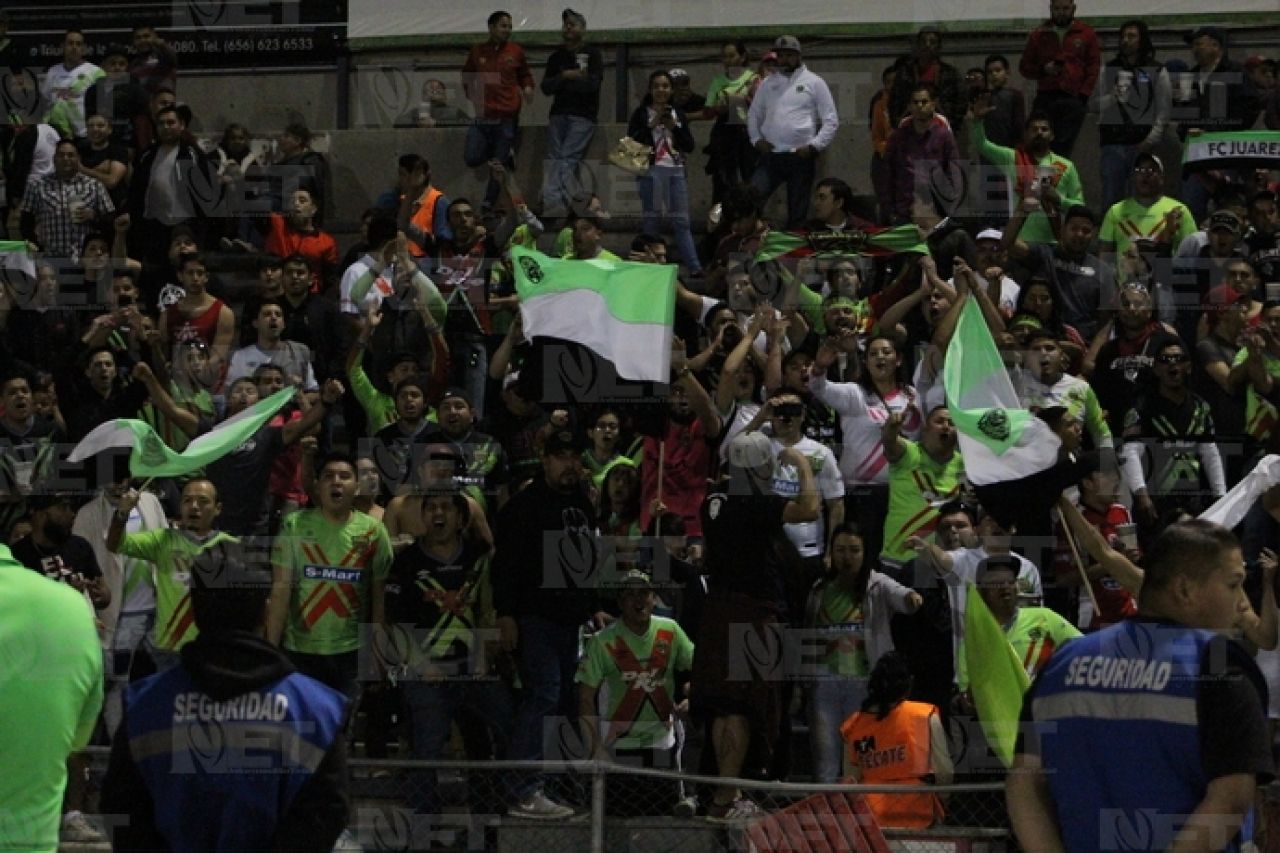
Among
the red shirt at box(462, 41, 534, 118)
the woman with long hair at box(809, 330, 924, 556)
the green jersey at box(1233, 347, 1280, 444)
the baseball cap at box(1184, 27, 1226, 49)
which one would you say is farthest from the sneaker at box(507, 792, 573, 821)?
the baseball cap at box(1184, 27, 1226, 49)

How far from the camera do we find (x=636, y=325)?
1264 cm

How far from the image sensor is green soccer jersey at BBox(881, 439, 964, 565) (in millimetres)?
11883

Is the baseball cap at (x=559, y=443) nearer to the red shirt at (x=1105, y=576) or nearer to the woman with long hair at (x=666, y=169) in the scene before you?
the red shirt at (x=1105, y=576)

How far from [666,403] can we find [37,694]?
7.44 meters

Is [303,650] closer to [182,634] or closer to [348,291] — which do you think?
[182,634]

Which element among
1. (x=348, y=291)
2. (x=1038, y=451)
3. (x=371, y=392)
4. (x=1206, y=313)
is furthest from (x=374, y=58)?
(x=1038, y=451)

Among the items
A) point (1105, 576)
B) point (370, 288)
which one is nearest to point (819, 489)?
point (1105, 576)

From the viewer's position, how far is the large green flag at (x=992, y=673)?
8086 millimetres

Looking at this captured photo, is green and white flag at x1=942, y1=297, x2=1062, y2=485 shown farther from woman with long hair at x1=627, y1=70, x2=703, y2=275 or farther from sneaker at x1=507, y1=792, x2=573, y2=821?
woman with long hair at x1=627, y1=70, x2=703, y2=275

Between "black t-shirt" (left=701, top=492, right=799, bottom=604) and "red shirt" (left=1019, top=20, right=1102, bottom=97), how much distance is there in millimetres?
7319

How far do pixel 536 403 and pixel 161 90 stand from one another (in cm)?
556

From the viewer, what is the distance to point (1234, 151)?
16109mm

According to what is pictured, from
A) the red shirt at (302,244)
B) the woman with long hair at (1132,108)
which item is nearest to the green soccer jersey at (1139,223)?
the woman with long hair at (1132,108)

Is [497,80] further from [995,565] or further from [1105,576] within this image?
[995,565]
